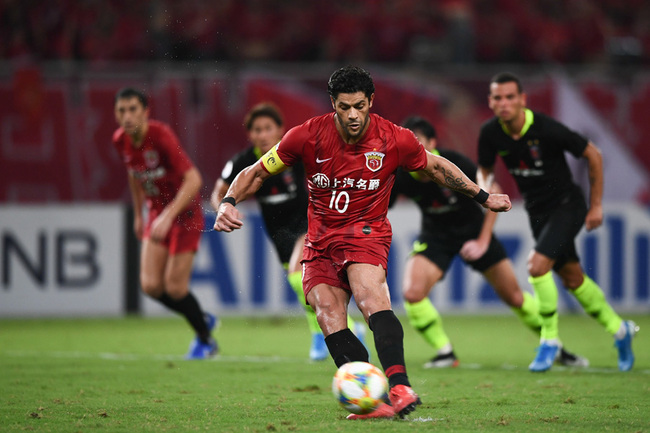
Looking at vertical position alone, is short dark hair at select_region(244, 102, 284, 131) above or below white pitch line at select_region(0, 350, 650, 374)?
above

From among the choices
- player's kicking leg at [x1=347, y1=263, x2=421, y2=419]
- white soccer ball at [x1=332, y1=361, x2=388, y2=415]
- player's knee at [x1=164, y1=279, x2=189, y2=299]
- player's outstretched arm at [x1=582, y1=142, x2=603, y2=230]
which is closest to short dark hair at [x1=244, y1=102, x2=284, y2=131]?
player's knee at [x1=164, y1=279, x2=189, y2=299]

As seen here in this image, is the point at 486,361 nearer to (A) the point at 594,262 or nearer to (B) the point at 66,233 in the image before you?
(A) the point at 594,262

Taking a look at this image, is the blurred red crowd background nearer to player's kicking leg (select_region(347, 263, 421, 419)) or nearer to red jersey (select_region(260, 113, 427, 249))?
red jersey (select_region(260, 113, 427, 249))

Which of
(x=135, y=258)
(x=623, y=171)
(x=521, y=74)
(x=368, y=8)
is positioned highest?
(x=368, y=8)

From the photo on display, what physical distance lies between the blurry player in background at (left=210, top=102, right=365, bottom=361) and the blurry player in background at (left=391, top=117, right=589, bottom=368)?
658 millimetres

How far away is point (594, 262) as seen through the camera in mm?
12922

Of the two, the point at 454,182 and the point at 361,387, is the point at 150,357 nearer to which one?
the point at 361,387

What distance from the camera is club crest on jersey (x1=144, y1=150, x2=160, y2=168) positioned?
8.51 metres

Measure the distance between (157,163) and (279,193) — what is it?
1148 millimetres

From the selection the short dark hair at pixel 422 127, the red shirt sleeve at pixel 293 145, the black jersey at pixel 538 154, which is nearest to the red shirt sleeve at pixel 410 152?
the red shirt sleeve at pixel 293 145

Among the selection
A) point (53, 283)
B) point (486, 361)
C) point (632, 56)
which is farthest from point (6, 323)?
point (632, 56)

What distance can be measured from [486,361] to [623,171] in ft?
22.5

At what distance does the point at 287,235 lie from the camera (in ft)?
25.6

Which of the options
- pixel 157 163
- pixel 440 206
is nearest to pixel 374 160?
pixel 440 206
